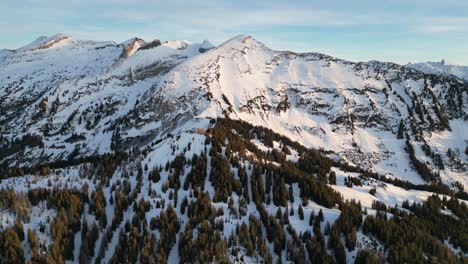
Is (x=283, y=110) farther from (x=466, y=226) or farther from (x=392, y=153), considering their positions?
(x=466, y=226)

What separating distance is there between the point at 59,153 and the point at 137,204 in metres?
126

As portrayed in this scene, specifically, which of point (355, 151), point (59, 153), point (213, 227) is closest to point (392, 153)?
point (355, 151)

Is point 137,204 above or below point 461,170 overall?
above

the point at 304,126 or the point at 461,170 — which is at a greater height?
the point at 304,126

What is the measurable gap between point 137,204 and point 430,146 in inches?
5799

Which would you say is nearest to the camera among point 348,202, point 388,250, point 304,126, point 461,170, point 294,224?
point 388,250

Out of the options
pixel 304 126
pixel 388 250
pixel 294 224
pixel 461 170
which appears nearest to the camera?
pixel 388 250

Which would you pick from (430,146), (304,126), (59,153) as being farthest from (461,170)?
(59,153)

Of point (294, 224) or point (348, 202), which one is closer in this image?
point (294, 224)

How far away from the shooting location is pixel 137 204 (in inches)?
3236

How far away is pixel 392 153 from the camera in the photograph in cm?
18400

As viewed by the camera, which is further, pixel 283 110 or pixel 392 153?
pixel 283 110

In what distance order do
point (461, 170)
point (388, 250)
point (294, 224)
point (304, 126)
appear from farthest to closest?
point (304, 126) < point (461, 170) < point (294, 224) < point (388, 250)

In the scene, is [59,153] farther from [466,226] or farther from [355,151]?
[466,226]
